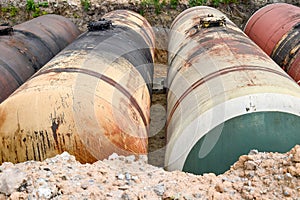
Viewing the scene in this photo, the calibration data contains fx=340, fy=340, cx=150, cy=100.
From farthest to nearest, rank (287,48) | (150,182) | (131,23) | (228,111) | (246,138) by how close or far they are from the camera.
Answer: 1. (131,23)
2. (287,48)
3. (228,111)
4. (246,138)
5. (150,182)

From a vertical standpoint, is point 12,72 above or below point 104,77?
below

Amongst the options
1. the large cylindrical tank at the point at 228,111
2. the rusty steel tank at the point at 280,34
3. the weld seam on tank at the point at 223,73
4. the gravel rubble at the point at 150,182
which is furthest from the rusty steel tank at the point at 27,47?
the rusty steel tank at the point at 280,34

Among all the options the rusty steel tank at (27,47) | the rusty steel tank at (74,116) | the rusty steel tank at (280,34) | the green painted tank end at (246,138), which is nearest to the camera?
the green painted tank end at (246,138)

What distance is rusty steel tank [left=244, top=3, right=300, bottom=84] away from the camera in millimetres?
5269

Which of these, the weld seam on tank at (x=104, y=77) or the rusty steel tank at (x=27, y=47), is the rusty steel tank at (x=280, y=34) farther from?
the rusty steel tank at (x=27, y=47)

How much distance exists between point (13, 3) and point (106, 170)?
983 centimetres

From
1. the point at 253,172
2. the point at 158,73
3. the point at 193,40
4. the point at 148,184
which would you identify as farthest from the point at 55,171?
the point at 158,73

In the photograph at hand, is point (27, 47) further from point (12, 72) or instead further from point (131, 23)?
point (131, 23)

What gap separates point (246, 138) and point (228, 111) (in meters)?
0.31

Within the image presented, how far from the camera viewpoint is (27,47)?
18.4 ft

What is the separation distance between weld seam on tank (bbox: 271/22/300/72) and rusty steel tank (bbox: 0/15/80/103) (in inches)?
156

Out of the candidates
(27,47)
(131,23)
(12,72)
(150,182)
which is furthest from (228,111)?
(131,23)

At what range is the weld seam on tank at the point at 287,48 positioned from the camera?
5316 mm

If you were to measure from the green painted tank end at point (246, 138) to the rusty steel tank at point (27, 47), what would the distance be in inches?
107
